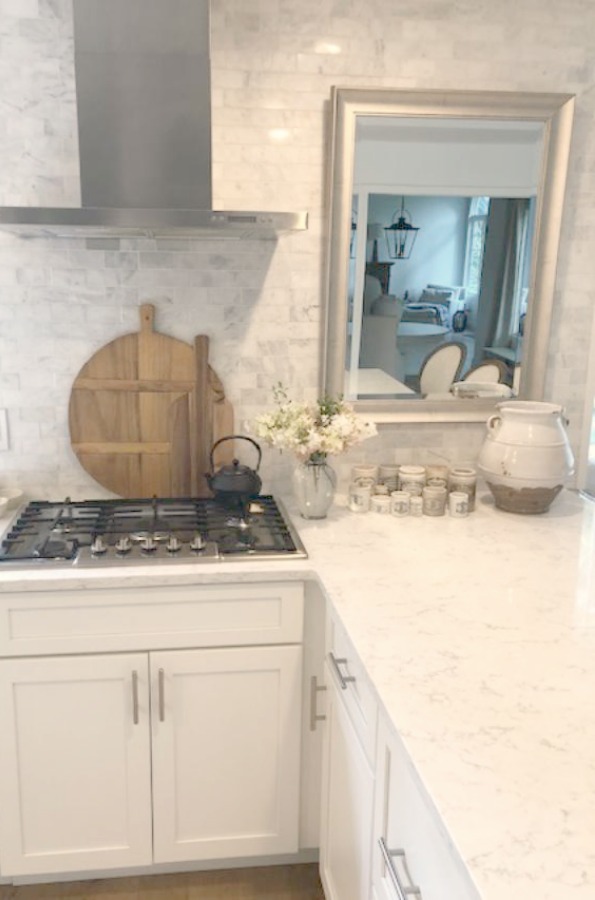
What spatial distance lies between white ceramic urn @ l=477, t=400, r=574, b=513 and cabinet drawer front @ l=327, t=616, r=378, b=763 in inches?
30.1

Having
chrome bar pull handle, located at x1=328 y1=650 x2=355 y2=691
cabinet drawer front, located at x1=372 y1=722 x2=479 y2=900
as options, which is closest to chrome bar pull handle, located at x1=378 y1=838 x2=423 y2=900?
cabinet drawer front, located at x1=372 y1=722 x2=479 y2=900

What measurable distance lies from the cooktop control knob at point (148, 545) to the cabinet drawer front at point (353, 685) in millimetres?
492

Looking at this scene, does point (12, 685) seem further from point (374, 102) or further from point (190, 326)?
point (374, 102)

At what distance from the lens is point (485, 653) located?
1.46m

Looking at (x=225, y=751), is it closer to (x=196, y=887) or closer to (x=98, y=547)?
(x=196, y=887)

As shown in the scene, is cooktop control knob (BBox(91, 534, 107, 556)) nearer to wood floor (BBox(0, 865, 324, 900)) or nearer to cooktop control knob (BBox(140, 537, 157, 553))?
cooktop control knob (BBox(140, 537, 157, 553))

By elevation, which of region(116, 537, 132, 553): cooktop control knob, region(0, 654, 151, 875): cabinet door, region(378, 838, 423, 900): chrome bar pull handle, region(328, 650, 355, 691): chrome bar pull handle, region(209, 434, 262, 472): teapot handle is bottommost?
region(0, 654, 151, 875): cabinet door

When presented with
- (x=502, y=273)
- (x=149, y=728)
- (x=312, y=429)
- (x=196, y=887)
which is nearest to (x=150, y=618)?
(x=149, y=728)

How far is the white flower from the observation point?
2146 mm

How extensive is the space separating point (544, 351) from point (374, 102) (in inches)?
36.7

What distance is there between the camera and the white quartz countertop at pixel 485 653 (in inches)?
39.0

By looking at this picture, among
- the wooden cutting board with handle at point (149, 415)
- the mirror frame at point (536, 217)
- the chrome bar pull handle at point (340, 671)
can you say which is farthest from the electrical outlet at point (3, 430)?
the chrome bar pull handle at point (340, 671)

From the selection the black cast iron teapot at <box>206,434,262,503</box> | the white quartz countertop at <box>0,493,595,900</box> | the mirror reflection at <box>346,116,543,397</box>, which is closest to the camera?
the white quartz countertop at <box>0,493,595,900</box>

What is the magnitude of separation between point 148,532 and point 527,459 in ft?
3.58
